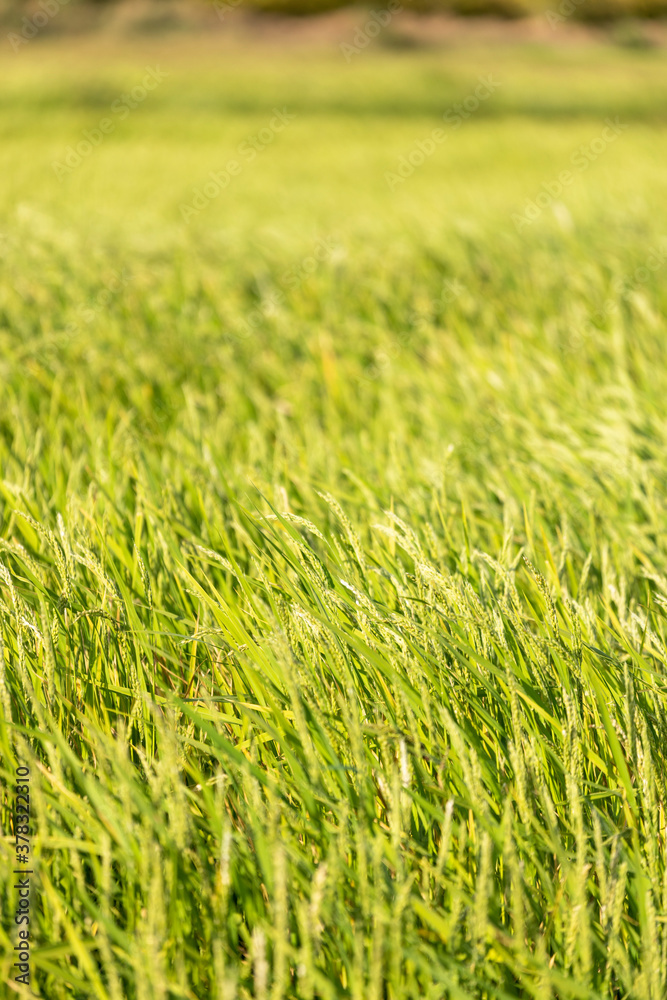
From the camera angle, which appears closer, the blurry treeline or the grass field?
the grass field

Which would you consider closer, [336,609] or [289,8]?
[336,609]

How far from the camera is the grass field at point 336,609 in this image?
2.34ft

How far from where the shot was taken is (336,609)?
3.37 feet

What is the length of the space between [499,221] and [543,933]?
12.5ft

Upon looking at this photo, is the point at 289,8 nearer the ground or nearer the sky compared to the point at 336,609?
nearer the sky

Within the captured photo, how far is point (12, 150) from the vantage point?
11555mm

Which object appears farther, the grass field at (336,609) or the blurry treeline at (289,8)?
the blurry treeline at (289,8)

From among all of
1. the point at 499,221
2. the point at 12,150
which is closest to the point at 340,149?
the point at 12,150

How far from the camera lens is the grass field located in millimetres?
713

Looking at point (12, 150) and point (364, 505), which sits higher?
point (12, 150)

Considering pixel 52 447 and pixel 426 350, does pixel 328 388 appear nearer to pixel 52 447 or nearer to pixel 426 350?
pixel 426 350

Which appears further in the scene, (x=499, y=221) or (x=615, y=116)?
(x=615, y=116)

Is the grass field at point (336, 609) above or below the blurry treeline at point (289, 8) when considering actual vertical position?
below

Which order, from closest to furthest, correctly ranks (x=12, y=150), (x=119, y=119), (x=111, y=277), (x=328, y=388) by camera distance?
(x=328, y=388) → (x=111, y=277) → (x=12, y=150) → (x=119, y=119)
